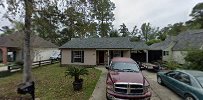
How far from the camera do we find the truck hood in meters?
9.12

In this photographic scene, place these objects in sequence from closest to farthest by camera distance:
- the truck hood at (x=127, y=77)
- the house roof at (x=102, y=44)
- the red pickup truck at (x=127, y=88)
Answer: the red pickup truck at (x=127, y=88) < the truck hood at (x=127, y=77) < the house roof at (x=102, y=44)

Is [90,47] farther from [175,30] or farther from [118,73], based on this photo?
[175,30]

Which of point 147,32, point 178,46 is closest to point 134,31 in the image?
point 147,32

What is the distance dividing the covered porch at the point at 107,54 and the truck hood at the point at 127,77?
604 inches

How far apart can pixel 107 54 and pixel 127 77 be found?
17.0 meters

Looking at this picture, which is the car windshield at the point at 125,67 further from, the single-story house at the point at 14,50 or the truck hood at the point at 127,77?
the single-story house at the point at 14,50

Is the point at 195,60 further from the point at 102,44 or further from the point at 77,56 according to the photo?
the point at 77,56

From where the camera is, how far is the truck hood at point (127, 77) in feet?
29.9

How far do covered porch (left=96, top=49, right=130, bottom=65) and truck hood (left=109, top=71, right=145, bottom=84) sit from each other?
15.4 meters

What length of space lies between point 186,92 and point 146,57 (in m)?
19.4

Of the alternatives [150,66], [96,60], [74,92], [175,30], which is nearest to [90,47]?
[96,60]

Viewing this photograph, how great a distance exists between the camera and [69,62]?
2581 centimetres

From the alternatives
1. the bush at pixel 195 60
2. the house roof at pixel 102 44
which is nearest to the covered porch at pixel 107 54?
the house roof at pixel 102 44

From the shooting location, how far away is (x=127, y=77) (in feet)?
31.0
